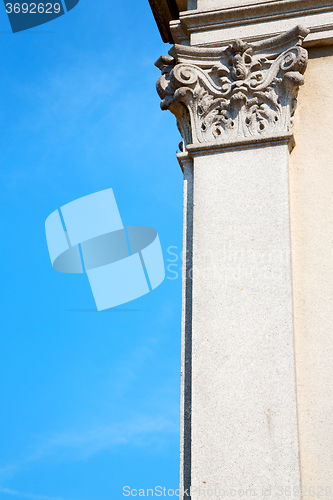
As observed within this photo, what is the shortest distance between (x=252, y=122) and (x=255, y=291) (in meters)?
2.63

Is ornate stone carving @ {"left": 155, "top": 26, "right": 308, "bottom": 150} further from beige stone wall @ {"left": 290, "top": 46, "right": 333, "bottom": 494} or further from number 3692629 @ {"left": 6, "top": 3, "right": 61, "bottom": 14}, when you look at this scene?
number 3692629 @ {"left": 6, "top": 3, "right": 61, "bottom": 14}

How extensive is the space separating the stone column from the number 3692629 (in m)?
4.22

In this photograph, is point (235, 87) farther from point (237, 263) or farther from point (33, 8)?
point (33, 8)

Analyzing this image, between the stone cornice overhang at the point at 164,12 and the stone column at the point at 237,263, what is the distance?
2.71 metres

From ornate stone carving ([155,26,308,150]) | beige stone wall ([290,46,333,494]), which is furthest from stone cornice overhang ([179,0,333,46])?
ornate stone carving ([155,26,308,150])

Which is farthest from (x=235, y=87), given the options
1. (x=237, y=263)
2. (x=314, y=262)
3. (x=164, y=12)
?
(x=164, y=12)

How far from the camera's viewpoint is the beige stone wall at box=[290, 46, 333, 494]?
19.9 ft

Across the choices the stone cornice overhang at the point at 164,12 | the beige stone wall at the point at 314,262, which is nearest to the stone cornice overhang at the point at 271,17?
the beige stone wall at the point at 314,262

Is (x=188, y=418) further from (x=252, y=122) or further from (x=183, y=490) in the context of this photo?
(x=252, y=122)

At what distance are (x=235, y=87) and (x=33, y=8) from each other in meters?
6.57

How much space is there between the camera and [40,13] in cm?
1179

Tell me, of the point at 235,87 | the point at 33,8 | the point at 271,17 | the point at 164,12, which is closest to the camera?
the point at 235,87

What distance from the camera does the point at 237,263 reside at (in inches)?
275

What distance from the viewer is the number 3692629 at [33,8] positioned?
38.5 feet
